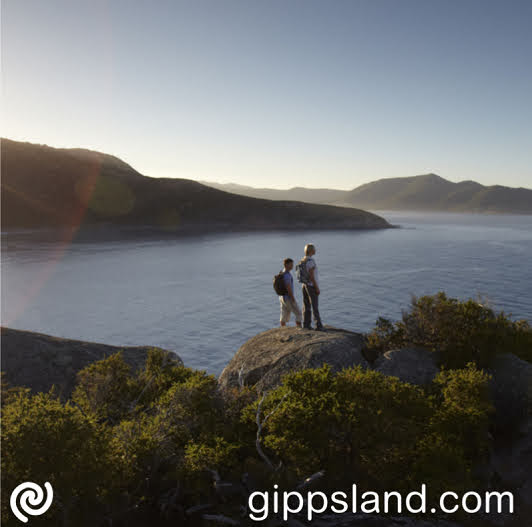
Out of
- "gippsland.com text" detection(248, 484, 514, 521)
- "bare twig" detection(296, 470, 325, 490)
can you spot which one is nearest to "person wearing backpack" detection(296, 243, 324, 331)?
"gippsland.com text" detection(248, 484, 514, 521)

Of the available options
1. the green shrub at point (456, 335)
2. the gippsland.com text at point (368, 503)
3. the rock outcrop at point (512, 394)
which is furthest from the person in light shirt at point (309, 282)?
the gippsland.com text at point (368, 503)

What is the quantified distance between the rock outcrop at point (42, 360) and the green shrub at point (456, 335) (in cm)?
680

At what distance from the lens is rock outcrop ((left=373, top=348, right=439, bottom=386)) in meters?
8.88

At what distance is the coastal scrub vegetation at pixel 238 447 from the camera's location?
5273 mm

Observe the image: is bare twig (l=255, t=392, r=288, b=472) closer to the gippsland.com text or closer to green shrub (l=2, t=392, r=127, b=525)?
the gippsland.com text

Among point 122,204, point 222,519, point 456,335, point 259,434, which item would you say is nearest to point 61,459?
point 222,519

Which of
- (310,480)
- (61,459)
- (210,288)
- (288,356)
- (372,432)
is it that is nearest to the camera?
(61,459)

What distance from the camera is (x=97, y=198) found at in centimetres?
12356

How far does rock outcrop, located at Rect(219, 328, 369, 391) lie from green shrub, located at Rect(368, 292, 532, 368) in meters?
1.21

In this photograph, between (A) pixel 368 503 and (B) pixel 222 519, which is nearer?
(B) pixel 222 519

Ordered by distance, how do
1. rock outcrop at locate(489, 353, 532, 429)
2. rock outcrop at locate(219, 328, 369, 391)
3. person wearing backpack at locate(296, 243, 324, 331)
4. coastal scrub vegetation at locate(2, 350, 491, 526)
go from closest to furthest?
coastal scrub vegetation at locate(2, 350, 491, 526), rock outcrop at locate(489, 353, 532, 429), rock outcrop at locate(219, 328, 369, 391), person wearing backpack at locate(296, 243, 324, 331)

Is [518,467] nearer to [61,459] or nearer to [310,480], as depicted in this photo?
[310,480]

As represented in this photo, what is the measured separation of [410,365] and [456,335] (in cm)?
180

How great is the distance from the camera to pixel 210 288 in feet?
145
